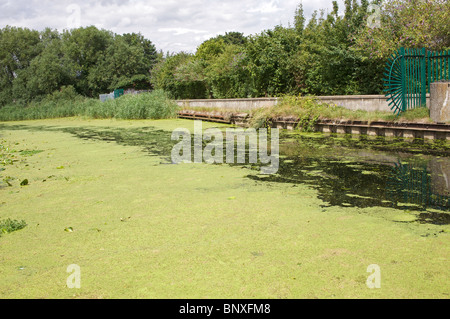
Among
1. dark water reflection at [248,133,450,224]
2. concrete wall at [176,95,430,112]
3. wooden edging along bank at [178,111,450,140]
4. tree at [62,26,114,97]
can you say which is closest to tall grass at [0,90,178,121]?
concrete wall at [176,95,430,112]

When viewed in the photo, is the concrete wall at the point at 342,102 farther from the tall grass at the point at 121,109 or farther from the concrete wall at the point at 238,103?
the tall grass at the point at 121,109

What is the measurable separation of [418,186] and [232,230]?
2.45 meters

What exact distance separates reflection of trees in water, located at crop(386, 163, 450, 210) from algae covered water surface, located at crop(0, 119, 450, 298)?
1 centimetres

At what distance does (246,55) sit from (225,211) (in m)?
14.7

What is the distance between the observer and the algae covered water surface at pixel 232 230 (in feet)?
7.85

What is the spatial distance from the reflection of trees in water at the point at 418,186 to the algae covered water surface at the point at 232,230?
1 centimetres

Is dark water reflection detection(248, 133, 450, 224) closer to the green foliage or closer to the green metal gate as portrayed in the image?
the green metal gate

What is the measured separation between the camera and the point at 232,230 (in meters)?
3.32

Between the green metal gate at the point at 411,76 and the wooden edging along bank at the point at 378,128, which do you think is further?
the green metal gate at the point at 411,76

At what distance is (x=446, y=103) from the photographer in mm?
8164

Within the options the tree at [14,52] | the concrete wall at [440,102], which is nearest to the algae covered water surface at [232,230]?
the concrete wall at [440,102]

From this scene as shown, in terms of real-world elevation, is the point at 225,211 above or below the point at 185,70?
below
